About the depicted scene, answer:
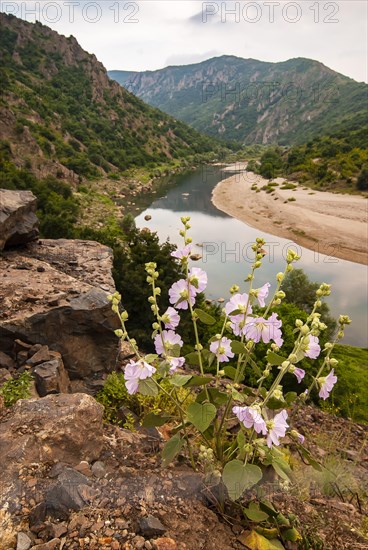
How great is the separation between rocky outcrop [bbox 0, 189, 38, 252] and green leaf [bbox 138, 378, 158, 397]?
21.0 feet

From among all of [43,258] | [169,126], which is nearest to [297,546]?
[43,258]

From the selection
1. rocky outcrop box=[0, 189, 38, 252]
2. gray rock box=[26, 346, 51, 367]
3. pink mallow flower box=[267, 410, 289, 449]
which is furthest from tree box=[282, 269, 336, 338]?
pink mallow flower box=[267, 410, 289, 449]

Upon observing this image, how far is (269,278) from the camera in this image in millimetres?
21328

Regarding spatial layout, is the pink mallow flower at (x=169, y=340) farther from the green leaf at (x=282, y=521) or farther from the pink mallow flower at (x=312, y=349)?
the green leaf at (x=282, y=521)

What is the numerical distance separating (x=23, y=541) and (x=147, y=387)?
122 centimetres

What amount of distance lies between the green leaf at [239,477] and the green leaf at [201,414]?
30 centimetres

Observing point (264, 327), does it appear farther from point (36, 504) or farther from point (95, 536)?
point (36, 504)

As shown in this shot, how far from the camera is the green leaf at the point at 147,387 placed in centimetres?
254

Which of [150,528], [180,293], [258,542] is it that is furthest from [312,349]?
[150,528]

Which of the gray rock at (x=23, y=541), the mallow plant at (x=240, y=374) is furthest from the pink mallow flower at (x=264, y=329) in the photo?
the gray rock at (x=23, y=541)

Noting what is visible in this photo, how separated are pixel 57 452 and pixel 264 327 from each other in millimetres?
2160

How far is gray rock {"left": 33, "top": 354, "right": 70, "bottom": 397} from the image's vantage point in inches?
188

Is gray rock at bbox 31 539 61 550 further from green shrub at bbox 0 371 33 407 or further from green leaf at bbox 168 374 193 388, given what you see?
green shrub at bbox 0 371 33 407

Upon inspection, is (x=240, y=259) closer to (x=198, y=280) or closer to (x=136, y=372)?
(x=198, y=280)
